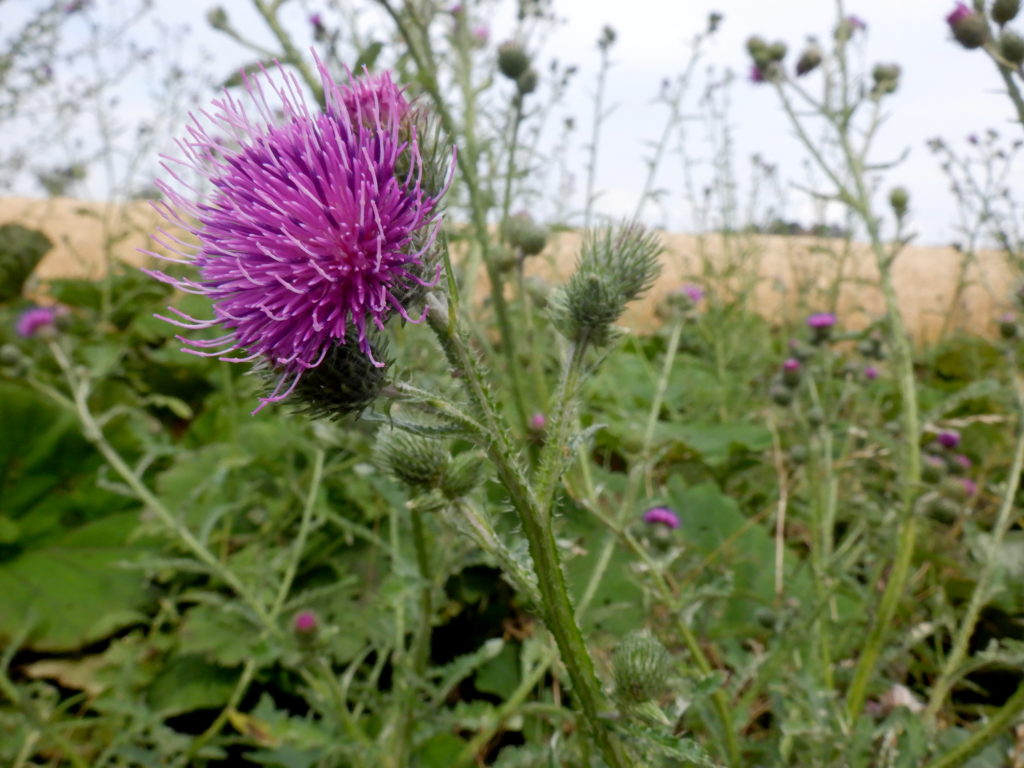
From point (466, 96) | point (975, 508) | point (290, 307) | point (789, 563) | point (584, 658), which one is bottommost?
point (975, 508)

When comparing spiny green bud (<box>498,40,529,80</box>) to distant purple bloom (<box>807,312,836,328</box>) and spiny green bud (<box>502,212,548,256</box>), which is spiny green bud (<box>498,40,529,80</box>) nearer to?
spiny green bud (<box>502,212,548,256</box>)

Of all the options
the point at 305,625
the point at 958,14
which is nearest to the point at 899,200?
the point at 958,14

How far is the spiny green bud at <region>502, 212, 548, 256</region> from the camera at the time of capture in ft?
7.98

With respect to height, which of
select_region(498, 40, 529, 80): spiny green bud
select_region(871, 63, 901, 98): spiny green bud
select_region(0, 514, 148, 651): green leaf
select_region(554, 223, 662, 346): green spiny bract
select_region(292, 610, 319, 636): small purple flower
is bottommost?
select_region(0, 514, 148, 651): green leaf

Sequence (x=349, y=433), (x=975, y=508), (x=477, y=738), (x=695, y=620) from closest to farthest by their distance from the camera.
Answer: (x=477, y=738) < (x=349, y=433) < (x=695, y=620) < (x=975, y=508)

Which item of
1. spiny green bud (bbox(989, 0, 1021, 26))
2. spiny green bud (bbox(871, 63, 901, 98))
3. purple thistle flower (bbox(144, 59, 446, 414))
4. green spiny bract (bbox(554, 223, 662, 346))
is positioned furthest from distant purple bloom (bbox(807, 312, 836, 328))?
purple thistle flower (bbox(144, 59, 446, 414))

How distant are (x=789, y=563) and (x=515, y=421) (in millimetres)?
1298

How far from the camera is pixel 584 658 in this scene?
1150 millimetres

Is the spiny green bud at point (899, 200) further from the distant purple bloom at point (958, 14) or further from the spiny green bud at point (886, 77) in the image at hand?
the distant purple bloom at point (958, 14)

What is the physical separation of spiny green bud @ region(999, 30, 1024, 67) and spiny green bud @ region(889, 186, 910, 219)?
3.52 feet

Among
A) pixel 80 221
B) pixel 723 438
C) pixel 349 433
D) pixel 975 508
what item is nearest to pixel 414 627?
pixel 349 433

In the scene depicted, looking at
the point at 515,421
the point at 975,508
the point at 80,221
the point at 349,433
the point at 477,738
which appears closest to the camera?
the point at 477,738

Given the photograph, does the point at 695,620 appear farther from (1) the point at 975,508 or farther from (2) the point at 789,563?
(1) the point at 975,508

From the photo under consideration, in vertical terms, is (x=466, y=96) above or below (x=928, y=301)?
above
